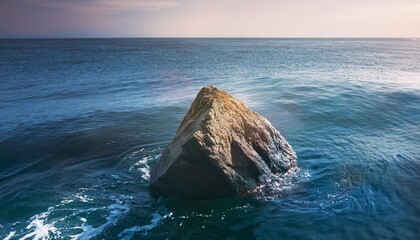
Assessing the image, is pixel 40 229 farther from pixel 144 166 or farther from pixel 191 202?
pixel 144 166

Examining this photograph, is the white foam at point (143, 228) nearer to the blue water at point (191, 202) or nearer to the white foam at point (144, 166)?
the blue water at point (191, 202)

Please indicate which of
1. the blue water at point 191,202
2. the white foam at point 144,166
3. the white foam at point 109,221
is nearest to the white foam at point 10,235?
the blue water at point 191,202

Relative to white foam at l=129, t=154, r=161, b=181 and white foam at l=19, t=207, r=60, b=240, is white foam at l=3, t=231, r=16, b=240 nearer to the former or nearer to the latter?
white foam at l=19, t=207, r=60, b=240

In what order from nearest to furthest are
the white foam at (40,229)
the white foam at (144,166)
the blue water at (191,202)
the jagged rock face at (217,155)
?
1. the white foam at (40,229)
2. the blue water at (191,202)
3. the jagged rock face at (217,155)
4. the white foam at (144,166)

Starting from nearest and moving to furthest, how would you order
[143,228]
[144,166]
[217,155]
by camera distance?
[143,228] → [217,155] → [144,166]

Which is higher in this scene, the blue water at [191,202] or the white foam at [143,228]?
the blue water at [191,202]

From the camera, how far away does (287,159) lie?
17812 mm

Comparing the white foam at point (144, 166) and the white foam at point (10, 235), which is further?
the white foam at point (144, 166)

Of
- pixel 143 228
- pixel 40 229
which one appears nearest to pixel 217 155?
pixel 143 228

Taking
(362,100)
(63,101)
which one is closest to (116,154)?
(63,101)

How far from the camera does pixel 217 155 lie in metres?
13.7

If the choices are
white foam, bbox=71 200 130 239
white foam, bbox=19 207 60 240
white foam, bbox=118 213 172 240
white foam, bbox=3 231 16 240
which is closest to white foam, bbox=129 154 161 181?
white foam, bbox=71 200 130 239

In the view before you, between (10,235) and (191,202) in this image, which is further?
(191,202)

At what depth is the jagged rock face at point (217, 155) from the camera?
1357cm
